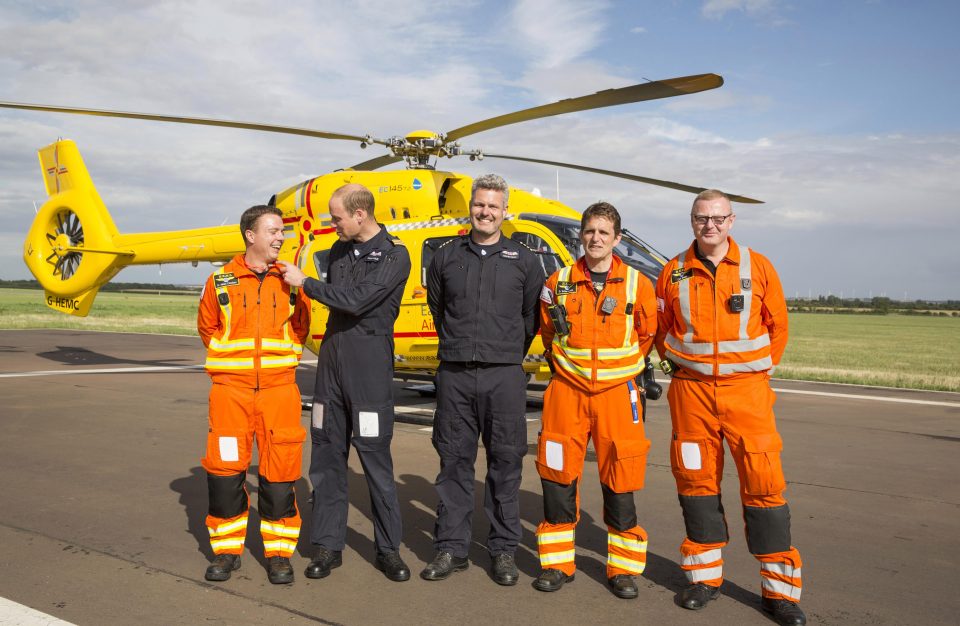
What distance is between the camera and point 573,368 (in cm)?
391

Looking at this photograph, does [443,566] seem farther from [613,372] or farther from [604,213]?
[604,213]

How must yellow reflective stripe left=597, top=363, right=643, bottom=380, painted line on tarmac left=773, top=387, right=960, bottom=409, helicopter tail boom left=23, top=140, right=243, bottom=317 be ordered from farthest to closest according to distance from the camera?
helicopter tail boom left=23, top=140, right=243, bottom=317 → painted line on tarmac left=773, top=387, right=960, bottom=409 → yellow reflective stripe left=597, top=363, right=643, bottom=380

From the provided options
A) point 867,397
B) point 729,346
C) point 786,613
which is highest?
point 729,346

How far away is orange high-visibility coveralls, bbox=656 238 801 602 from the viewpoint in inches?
139

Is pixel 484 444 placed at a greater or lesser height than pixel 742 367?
lesser

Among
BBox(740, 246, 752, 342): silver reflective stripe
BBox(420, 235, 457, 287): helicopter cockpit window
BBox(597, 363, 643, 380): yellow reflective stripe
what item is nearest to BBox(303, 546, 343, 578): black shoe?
BBox(597, 363, 643, 380): yellow reflective stripe

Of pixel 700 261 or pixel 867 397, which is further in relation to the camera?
pixel 867 397

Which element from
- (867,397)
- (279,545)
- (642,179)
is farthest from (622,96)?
(867,397)

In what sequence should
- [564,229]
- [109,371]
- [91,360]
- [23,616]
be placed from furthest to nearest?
[91,360] < [109,371] < [564,229] < [23,616]

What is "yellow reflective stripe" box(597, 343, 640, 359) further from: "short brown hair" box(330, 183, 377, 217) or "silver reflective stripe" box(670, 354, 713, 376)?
"short brown hair" box(330, 183, 377, 217)

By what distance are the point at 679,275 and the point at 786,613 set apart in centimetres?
164

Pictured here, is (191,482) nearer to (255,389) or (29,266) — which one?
(255,389)

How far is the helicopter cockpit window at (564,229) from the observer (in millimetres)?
8039

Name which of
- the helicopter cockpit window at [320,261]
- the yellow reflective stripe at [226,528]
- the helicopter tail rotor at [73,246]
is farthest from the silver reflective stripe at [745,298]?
the helicopter tail rotor at [73,246]
